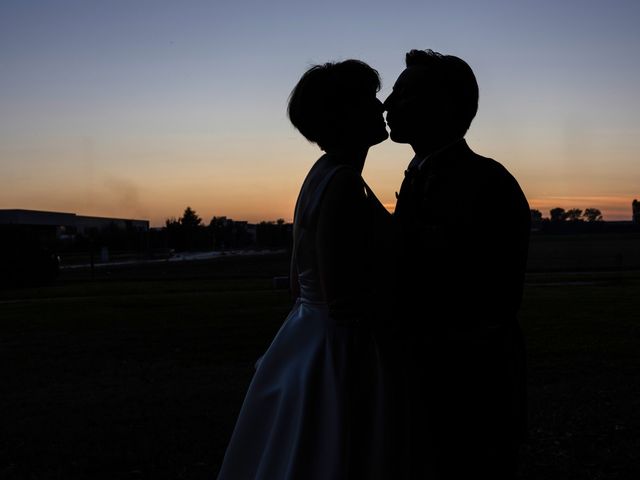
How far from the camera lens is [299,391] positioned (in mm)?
3088

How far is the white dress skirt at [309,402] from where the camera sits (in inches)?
117

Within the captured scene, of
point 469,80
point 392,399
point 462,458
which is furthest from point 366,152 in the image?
point 462,458

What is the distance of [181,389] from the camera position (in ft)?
30.3

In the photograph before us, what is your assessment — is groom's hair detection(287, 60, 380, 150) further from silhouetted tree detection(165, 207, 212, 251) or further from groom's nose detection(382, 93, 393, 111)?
silhouetted tree detection(165, 207, 212, 251)

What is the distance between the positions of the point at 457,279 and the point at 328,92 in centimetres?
88

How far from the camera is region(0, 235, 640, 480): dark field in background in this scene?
6.27 metres

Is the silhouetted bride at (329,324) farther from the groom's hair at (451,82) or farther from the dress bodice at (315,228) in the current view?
the groom's hair at (451,82)

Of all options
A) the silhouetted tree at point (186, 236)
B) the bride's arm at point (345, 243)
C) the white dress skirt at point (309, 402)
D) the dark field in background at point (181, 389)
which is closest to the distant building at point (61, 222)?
the silhouetted tree at point (186, 236)

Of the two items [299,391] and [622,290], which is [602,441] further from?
[622,290]

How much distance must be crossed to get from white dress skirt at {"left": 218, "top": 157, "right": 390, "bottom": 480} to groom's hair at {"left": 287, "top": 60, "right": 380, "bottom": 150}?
16cm

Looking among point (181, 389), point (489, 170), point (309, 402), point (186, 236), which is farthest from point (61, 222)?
point (489, 170)

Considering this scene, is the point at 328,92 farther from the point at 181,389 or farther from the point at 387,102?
the point at 181,389

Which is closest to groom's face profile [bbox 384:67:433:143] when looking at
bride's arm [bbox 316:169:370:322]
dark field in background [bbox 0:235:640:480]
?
bride's arm [bbox 316:169:370:322]

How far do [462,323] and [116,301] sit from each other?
67.6ft
